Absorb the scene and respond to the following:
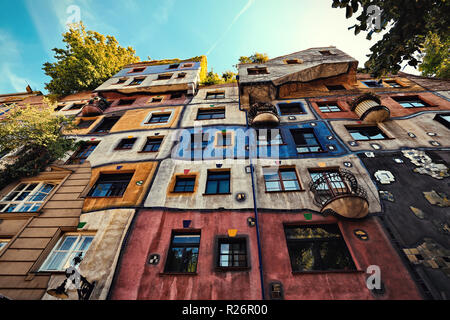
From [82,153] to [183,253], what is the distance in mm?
10510

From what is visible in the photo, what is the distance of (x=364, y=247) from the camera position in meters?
6.71

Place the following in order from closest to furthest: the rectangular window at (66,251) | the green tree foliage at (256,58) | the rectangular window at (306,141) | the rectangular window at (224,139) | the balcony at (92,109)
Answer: the rectangular window at (66,251), the rectangular window at (306,141), the rectangular window at (224,139), the balcony at (92,109), the green tree foliage at (256,58)

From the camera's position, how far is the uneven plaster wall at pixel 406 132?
10039mm

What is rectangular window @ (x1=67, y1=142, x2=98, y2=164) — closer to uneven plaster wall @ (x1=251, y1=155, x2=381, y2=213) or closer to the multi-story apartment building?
the multi-story apartment building

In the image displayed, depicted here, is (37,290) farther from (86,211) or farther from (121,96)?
(121,96)

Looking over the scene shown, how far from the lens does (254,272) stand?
255 inches

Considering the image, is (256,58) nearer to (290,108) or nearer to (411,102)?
(290,108)

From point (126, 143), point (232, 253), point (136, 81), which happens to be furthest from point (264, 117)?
point (136, 81)

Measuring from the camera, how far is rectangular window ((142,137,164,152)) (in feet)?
40.7

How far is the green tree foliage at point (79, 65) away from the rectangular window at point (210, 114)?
15509 mm

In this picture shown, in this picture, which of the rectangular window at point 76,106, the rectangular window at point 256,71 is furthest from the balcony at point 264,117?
the rectangular window at point 76,106

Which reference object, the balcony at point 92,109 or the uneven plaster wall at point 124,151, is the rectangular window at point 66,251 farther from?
the balcony at point 92,109
